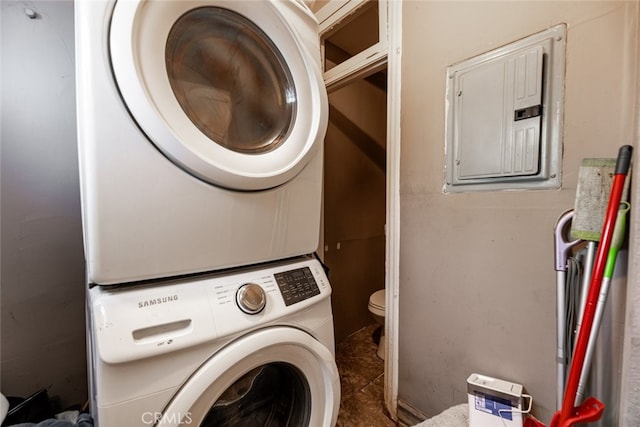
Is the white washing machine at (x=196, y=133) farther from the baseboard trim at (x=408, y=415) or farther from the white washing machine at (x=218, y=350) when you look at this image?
the baseboard trim at (x=408, y=415)

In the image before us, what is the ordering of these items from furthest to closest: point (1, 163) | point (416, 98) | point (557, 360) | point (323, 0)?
point (323, 0) < point (416, 98) < point (1, 163) < point (557, 360)

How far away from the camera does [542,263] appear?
804 mm

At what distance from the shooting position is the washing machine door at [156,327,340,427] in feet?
1.90

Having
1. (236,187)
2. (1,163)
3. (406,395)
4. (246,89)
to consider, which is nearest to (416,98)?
(246,89)

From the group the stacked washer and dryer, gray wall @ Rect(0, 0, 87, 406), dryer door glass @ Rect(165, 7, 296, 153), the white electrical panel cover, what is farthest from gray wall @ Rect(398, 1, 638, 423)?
gray wall @ Rect(0, 0, 87, 406)

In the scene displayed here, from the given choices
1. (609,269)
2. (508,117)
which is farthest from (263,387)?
(508,117)

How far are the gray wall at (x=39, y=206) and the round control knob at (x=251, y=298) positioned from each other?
799 millimetres

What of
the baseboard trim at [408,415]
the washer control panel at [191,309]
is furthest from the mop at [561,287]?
the washer control panel at [191,309]

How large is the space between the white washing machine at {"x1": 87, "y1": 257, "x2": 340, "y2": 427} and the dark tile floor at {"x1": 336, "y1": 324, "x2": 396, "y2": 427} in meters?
0.53

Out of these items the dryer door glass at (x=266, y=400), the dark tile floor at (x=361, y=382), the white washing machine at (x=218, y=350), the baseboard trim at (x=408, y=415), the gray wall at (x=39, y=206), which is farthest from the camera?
the dark tile floor at (x=361, y=382)

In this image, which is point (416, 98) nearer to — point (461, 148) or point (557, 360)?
point (461, 148)

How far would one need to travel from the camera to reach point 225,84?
75 centimetres

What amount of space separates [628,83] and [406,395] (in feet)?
4.25

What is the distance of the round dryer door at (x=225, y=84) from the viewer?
1.78 feet
